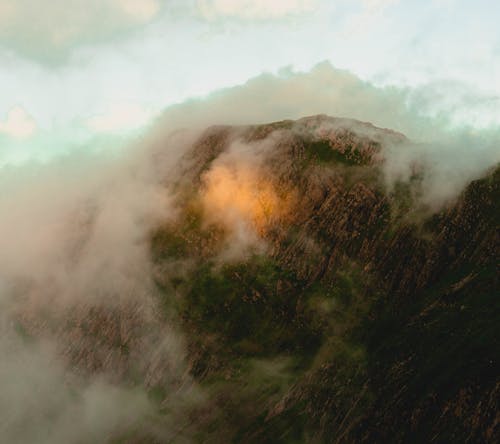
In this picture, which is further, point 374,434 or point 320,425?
point 320,425

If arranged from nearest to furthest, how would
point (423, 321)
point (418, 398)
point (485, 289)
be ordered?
point (418, 398)
point (485, 289)
point (423, 321)

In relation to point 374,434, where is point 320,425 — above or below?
below

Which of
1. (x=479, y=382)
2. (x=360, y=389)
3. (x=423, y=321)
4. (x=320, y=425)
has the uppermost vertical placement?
(x=479, y=382)

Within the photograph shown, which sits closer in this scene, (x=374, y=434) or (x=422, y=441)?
(x=422, y=441)

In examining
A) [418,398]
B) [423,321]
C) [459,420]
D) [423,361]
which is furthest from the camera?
[423,321]

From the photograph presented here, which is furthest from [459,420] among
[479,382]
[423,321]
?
[423,321]

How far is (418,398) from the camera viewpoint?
14238cm

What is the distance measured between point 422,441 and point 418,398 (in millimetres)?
16077

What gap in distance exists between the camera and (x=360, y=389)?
18600 cm

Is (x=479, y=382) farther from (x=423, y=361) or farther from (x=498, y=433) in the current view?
(x=423, y=361)

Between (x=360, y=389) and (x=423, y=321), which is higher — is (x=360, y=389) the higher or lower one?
the lower one

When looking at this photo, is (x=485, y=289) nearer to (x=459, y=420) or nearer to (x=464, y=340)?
(x=464, y=340)

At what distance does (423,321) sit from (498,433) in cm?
8899

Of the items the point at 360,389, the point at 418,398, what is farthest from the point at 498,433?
the point at 360,389
